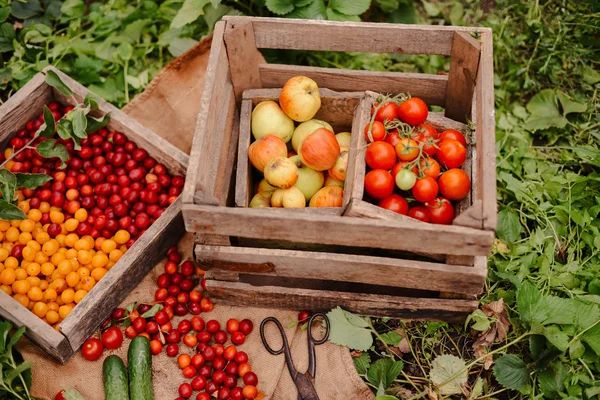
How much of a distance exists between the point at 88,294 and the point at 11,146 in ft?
3.90

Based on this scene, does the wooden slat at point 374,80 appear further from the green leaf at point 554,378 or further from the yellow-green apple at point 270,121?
the green leaf at point 554,378

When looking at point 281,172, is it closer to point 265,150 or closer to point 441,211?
point 265,150

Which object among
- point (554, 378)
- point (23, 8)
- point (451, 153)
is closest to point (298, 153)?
point (451, 153)

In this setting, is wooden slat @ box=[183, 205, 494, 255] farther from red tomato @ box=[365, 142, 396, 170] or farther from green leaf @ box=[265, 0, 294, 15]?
green leaf @ box=[265, 0, 294, 15]

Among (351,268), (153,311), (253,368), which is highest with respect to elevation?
(351,268)

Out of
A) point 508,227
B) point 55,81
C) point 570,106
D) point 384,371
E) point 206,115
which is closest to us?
point 206,115

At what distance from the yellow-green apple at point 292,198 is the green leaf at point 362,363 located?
2.82 ft

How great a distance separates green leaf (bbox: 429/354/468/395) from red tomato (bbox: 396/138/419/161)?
3.34 feet

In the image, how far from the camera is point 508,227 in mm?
3182

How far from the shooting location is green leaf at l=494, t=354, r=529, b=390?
105 inches

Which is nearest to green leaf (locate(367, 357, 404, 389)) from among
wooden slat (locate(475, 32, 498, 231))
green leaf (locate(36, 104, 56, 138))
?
wooden slat (locate(475, 32, 498, 231))

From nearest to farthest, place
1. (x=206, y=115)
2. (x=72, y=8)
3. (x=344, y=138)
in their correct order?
(x=206, y=115) → (x=344, y=138) → (x=72, y=8)

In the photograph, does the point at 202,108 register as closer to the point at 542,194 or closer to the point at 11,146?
the point at 11,146

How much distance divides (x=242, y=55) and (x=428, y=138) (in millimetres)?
1060
